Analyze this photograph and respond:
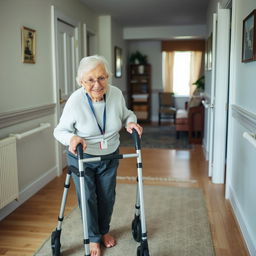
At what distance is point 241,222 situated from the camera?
2506 millimetres

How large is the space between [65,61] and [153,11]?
2258 mm

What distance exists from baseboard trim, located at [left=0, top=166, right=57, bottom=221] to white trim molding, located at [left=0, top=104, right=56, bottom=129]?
0.68m

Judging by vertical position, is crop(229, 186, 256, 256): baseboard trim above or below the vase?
below

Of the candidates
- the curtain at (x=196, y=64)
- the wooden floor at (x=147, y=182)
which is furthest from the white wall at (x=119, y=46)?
the wooden floor at (x=147, y=182)

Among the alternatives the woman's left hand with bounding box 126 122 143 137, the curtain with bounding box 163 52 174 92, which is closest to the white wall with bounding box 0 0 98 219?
the woman's left hand with bounding box 126 122 143 137

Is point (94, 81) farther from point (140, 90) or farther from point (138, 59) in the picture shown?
point (140, 90)

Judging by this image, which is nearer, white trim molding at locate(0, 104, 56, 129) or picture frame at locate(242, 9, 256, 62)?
picture frame at locate(242, 9, 256, 62)

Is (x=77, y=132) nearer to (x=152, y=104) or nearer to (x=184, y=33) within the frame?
(x=184, y=33)

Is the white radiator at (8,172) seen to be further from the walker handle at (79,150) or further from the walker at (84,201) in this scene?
the walker handle at (79,150)

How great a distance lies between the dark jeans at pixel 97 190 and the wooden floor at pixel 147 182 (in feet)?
1.63

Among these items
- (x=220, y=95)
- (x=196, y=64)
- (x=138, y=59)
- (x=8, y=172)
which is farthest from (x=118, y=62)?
(x=8, y=172)

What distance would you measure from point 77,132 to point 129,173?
2154mm

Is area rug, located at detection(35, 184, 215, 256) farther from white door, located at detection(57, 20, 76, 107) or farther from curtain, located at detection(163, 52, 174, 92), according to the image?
curtain, located at detection(163, 52, 174, 92)

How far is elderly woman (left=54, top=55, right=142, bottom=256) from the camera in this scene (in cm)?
191
